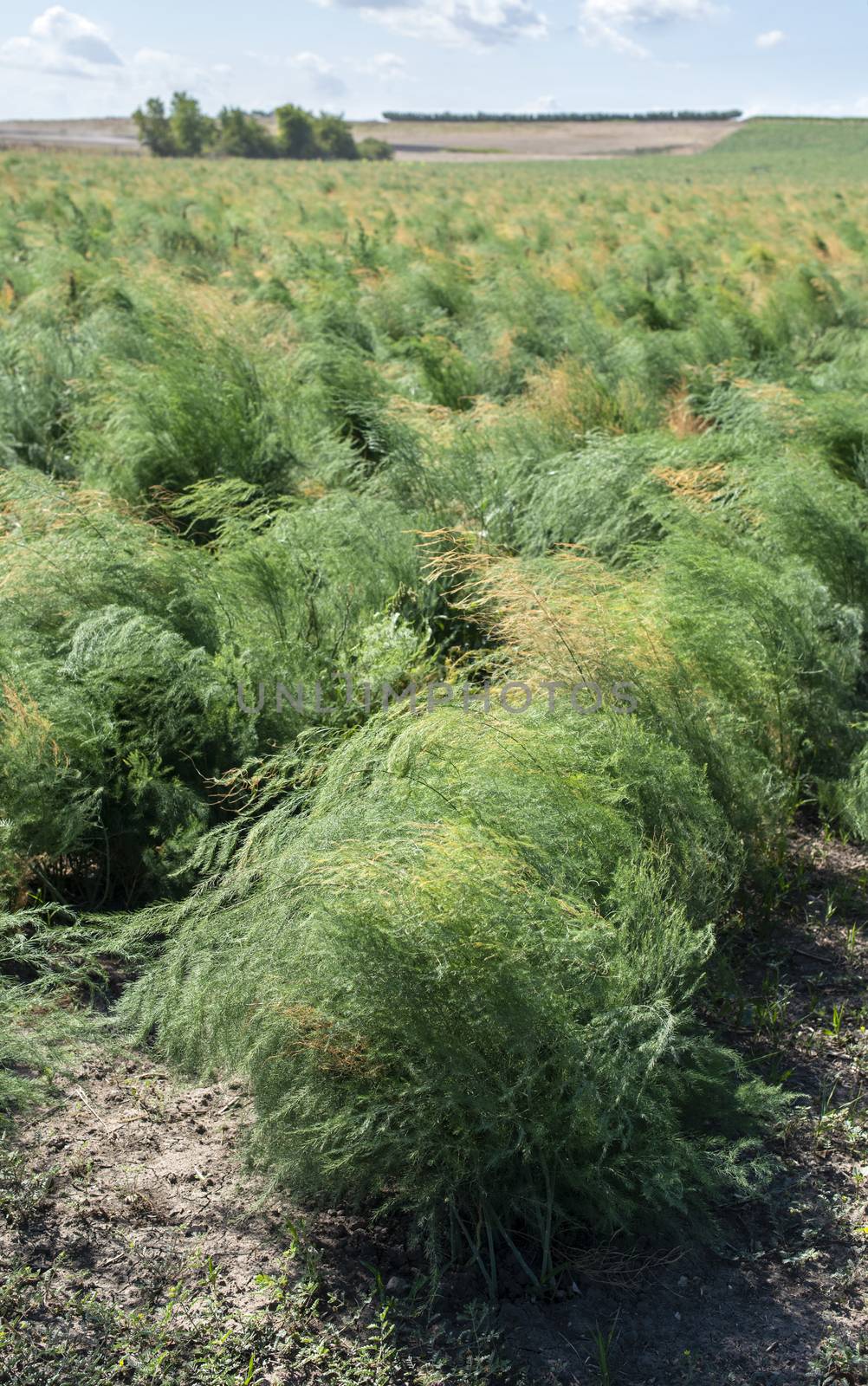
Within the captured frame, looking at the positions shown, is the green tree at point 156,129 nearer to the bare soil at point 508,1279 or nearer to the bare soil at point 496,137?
the bare soil at point 496,137

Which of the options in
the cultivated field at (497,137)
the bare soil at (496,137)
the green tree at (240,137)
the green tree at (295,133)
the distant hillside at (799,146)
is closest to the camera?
the distant hillside at (799,146)

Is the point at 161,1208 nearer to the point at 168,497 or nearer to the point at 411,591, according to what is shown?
the point at 411,591

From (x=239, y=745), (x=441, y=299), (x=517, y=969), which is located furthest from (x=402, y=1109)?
(x=441, y=299)

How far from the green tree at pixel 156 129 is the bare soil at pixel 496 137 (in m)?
0.97

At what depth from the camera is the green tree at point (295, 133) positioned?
57750mm

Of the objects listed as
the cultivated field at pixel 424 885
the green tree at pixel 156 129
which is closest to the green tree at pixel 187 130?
the green tree at pixel 156 129

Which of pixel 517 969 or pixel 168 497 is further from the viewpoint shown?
pixel 168 497

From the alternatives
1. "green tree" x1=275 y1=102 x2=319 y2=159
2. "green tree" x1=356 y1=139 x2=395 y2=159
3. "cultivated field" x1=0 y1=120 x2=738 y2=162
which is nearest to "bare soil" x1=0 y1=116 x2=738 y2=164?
"cultivated field" x1=0 y1=120 x2=738 y2=162

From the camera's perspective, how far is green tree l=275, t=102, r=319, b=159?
57.8 metres

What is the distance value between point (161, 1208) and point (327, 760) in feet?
4.27

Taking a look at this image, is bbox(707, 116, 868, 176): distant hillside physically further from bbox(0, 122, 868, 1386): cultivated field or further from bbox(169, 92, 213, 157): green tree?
bbox(0, 122, 868, 1386): cultivated field

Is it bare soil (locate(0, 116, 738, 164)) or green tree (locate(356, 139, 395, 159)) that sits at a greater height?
bare soil (locate(0, 116, 738, 164))

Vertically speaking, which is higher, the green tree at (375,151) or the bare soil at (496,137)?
the bare soil at (496,137)

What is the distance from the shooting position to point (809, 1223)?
2402 mm
